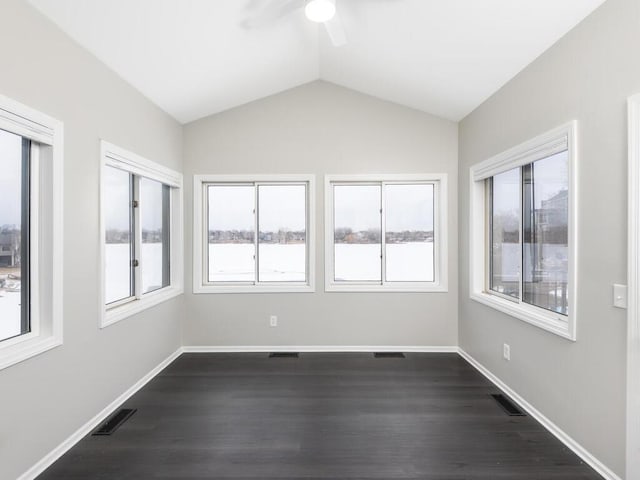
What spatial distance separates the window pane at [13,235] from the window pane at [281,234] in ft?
7.84

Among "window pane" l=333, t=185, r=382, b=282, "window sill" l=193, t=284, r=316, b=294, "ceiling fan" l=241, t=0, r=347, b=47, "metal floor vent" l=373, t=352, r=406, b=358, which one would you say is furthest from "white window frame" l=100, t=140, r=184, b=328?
"metal floor vent" l=373, t=352, r=406, b=358

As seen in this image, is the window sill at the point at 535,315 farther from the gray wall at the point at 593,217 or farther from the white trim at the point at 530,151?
the white trim at the point at 530,151

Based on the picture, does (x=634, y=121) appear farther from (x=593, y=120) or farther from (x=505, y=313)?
(x=505, y=313)

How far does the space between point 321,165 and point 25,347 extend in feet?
10.2

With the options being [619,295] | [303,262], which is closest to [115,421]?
[303,262]

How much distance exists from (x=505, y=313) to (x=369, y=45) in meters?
2.65

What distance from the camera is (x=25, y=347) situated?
1960 mm

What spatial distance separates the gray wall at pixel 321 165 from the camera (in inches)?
162

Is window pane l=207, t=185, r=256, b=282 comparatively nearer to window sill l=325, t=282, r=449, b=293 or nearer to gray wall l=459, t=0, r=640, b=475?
window sill l=325, t=282, r=449, b=293

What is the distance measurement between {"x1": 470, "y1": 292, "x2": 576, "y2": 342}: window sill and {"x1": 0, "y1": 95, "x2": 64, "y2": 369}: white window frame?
3.25 metres

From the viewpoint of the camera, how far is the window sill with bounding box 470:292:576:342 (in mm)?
2352

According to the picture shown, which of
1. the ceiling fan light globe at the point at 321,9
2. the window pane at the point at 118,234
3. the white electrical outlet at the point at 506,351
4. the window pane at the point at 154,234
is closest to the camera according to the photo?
the ceiling fan light globe at the point at 321,9

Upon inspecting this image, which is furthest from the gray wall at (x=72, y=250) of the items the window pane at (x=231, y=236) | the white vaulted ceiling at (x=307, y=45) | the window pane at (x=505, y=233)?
the window pane at (x=505, y=233)

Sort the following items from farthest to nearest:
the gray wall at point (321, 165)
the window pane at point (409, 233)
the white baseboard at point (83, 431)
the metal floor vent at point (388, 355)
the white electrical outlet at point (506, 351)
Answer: the window pane at point (409, 233)
the gray wall at point (321, 165)
the metal floor vent at point (388, 355)
the white electrical outlet at point (506, 351)
the white baseboard at point (83, 431)
